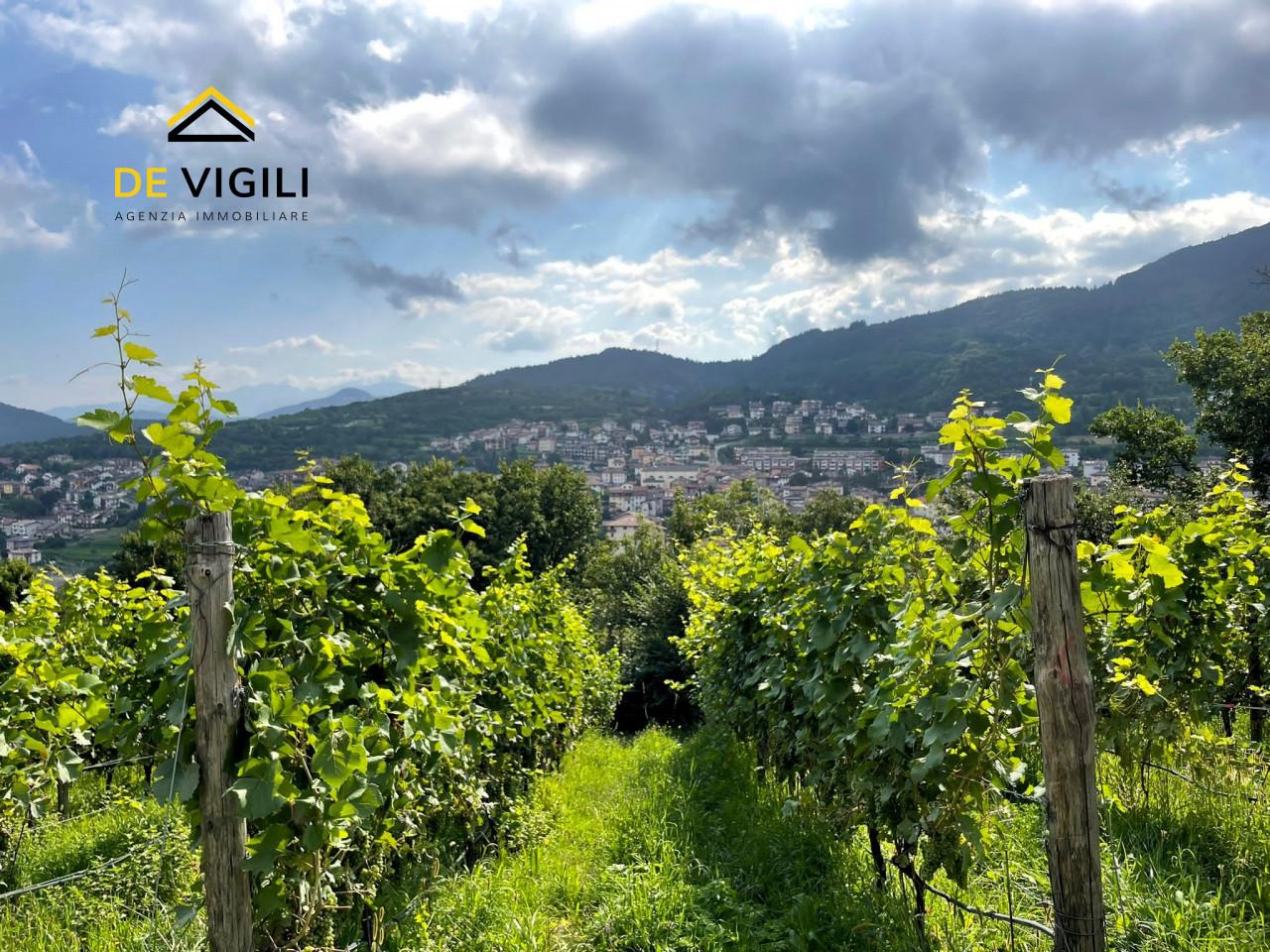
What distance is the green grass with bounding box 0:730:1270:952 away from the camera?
9.33ft

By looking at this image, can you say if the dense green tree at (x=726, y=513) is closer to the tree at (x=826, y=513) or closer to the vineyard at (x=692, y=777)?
the tree at (x=826, y=513)

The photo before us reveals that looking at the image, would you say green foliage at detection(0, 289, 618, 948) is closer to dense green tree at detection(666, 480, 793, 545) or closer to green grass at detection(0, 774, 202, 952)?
green grass at detection(0, 774, 202, 952)

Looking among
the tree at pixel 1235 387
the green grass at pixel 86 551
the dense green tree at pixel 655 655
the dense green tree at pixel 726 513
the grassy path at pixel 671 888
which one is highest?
the tree at pixel 1235 387

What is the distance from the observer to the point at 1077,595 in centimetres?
177

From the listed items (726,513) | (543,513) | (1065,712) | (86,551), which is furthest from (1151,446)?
(86,551)

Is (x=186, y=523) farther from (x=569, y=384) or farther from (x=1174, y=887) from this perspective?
(x=569, y=384)

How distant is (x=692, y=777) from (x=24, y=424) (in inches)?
6870

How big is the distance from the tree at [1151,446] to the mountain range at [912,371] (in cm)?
4076

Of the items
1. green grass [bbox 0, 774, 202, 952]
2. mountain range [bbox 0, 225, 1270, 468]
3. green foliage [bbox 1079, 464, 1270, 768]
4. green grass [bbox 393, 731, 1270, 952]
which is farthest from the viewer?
mountain range [bbox 0, 225, 1270, 468]

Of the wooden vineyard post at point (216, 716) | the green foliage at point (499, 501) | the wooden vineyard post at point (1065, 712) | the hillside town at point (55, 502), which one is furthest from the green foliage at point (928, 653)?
the hillside town at point (55, 502)

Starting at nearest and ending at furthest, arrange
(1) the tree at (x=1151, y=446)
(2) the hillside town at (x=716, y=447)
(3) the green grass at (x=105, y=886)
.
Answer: (3) the green grass at (x=105, y=886)
(1) the tree at (x=1151, y=446)
(2) the hillside town at (x=716, y=447)

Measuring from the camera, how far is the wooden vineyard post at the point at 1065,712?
1771mm

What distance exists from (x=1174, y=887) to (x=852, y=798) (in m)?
1.24

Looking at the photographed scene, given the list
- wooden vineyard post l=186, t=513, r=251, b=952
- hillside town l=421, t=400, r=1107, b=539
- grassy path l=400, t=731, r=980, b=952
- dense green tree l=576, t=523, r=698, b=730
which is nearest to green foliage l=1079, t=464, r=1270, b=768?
grassy path l=400, t=731, r=980, b=952
